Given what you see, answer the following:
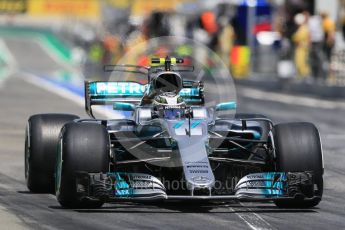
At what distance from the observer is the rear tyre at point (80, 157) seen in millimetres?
10844

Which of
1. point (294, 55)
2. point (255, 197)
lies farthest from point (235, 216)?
point (294, 55)

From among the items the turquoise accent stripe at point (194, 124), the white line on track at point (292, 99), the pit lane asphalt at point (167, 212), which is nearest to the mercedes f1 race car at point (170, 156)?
the turquoise accent stripe at point (194, 124)

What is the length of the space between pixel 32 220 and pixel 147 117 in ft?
6.10

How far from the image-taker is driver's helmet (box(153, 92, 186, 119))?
38.7ft

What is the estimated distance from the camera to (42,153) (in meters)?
12.3

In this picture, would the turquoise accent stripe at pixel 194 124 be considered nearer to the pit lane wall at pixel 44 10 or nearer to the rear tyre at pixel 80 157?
the rear tyre at pixel 80 157

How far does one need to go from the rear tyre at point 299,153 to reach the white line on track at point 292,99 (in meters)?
16.6

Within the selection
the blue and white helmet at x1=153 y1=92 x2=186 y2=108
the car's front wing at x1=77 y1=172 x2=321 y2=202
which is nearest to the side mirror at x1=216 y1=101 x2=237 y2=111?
the blue and white helmet at x1=153 y1=92 x2=186 y2=108

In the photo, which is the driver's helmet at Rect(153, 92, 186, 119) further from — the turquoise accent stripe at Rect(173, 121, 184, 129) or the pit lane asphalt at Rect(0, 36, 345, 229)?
the pit lane asphalt at Rect(0, 36, 345, 229)

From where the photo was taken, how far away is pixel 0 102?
28.1m

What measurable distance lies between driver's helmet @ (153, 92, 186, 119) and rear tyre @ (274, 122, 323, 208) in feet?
3.20

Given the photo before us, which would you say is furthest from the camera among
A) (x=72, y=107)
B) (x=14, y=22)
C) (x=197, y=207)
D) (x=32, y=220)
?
(x=14, y=22)

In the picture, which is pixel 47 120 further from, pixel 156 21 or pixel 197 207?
pixel 156 21

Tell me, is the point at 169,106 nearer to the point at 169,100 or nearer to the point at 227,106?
the point at 169,100
